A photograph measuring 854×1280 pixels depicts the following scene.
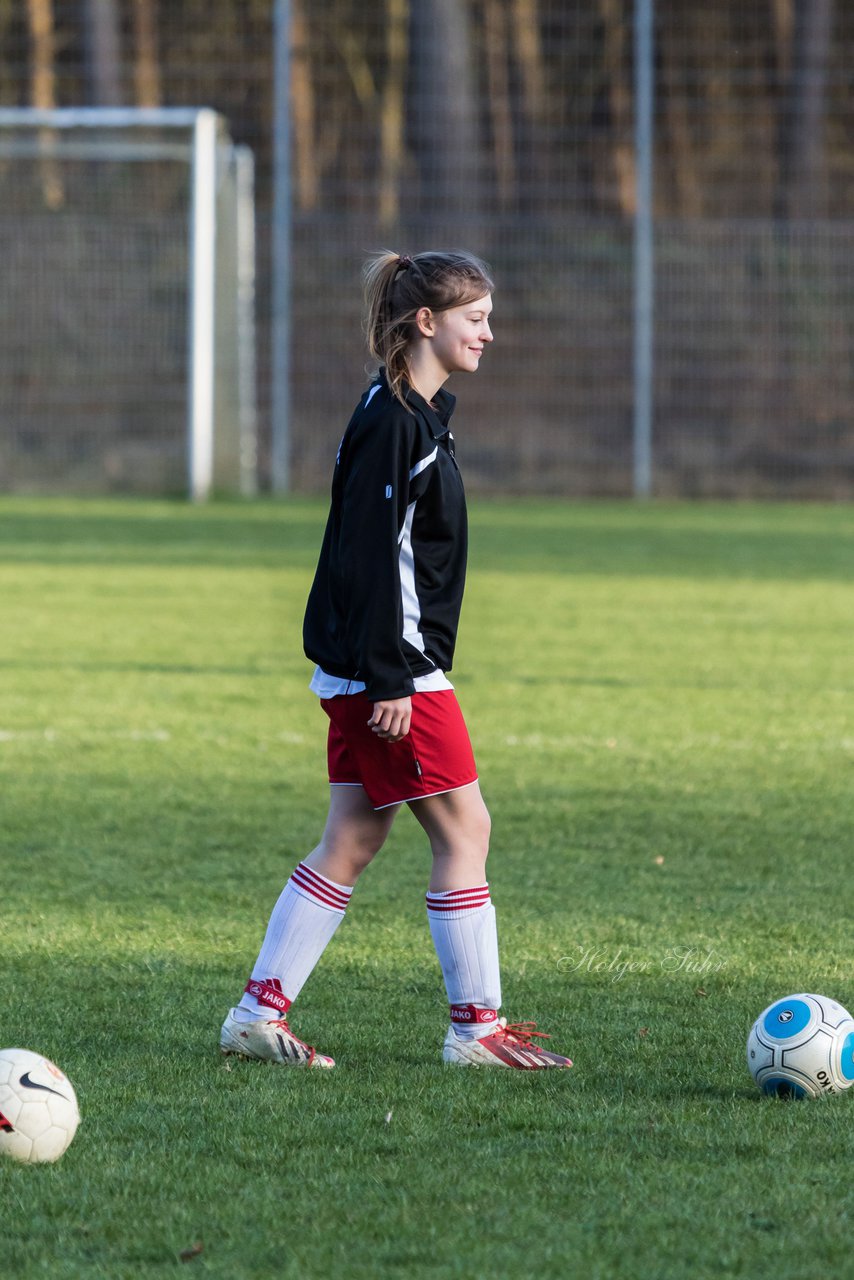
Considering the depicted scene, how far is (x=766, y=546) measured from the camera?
16469 millimetres

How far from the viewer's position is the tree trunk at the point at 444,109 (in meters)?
23.5

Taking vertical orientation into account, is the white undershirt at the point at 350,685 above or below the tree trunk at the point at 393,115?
below

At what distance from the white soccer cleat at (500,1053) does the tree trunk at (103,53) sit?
78.9 feet

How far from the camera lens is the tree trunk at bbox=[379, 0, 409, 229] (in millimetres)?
23656

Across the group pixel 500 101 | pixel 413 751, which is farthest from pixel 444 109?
pixel 413 751

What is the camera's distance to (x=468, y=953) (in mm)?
3664

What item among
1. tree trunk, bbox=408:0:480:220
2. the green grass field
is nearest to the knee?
the green grass field

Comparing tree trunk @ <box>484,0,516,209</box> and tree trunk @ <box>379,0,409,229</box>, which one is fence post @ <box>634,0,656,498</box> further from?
tree trunk @ <box>379,0,409,229</box>

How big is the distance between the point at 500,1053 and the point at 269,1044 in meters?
0.42

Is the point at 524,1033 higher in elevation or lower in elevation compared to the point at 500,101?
lower

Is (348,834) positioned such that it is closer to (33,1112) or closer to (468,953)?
(468,953)

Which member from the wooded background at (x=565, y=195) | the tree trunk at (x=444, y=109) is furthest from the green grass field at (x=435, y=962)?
the tree trunk at (x=444, y=109)

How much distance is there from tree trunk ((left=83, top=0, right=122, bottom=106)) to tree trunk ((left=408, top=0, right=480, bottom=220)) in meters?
3.94

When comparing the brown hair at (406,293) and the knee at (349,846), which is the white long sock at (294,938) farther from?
the brown hair at (406,293)
